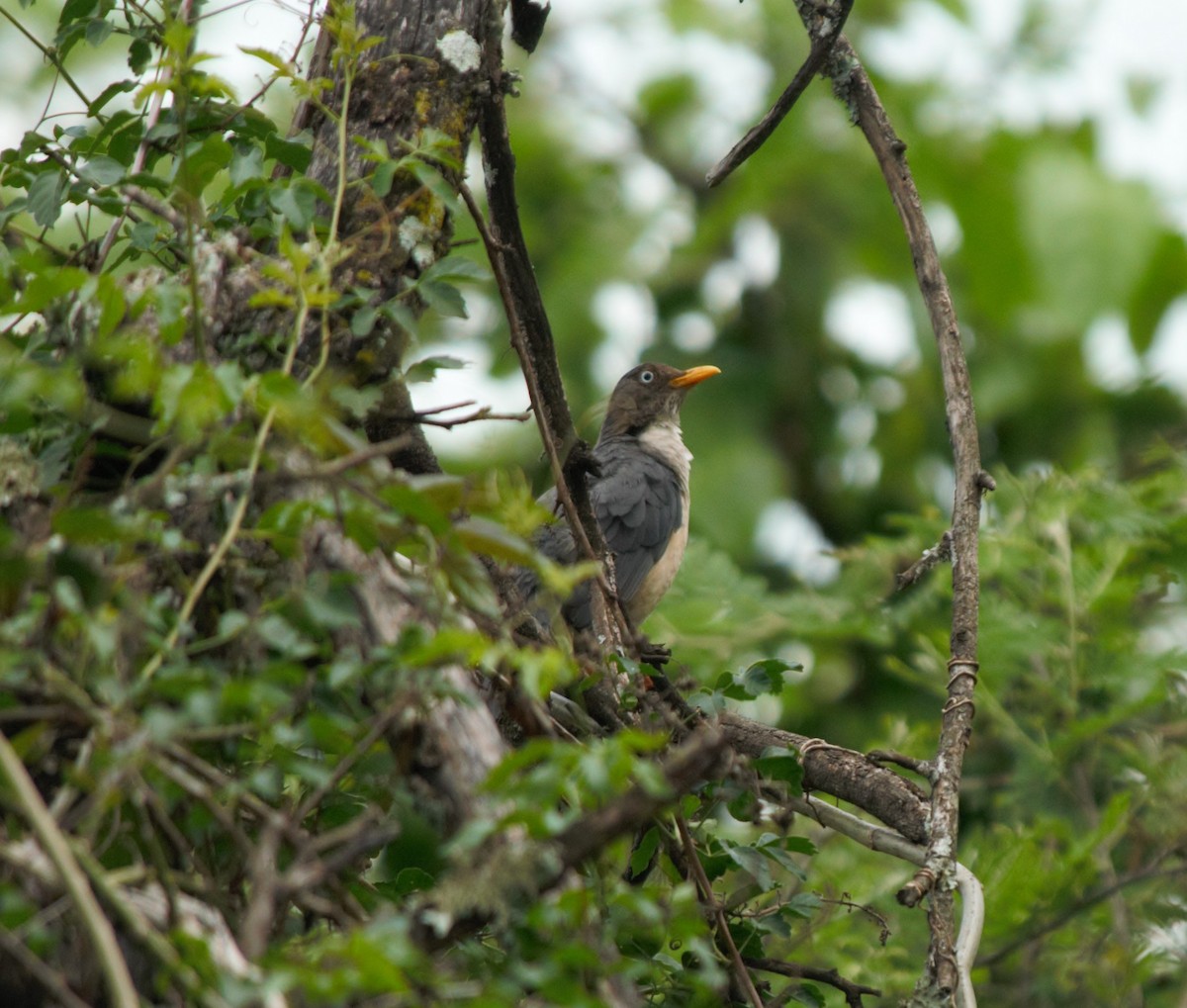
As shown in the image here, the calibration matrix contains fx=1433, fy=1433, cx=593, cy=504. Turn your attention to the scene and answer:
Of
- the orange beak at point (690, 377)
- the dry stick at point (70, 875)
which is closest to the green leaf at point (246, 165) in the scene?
the dry stick at point (70, 875)

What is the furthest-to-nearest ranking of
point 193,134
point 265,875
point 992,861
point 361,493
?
point 992,861, point 193,134, point 361,493, point 265,875

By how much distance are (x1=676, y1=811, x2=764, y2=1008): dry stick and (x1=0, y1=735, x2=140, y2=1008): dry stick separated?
4.22ft

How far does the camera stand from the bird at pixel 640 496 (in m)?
6.11

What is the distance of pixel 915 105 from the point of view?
8391 mm

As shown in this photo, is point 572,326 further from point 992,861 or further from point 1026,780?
point 992,861

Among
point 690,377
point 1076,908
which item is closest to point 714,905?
point 1076,908

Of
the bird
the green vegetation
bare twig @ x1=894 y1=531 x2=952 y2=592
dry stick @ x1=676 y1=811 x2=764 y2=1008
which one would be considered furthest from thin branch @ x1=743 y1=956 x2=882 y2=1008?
the bird

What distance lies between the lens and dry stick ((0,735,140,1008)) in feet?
5.29

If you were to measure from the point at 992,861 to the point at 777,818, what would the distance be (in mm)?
2239

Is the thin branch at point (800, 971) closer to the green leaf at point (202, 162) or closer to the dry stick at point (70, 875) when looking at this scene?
the dry stick at point (70, 875)

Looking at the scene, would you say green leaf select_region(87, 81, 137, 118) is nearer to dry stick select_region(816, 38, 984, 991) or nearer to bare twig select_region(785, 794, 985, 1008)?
dry stick select_region(816, 38, 984, 991)

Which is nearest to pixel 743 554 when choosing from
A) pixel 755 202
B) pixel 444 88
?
pixel 755 202

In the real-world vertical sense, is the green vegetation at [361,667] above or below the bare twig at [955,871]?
above

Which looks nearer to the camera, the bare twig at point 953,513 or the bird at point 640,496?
the bare twig at point 953,513
